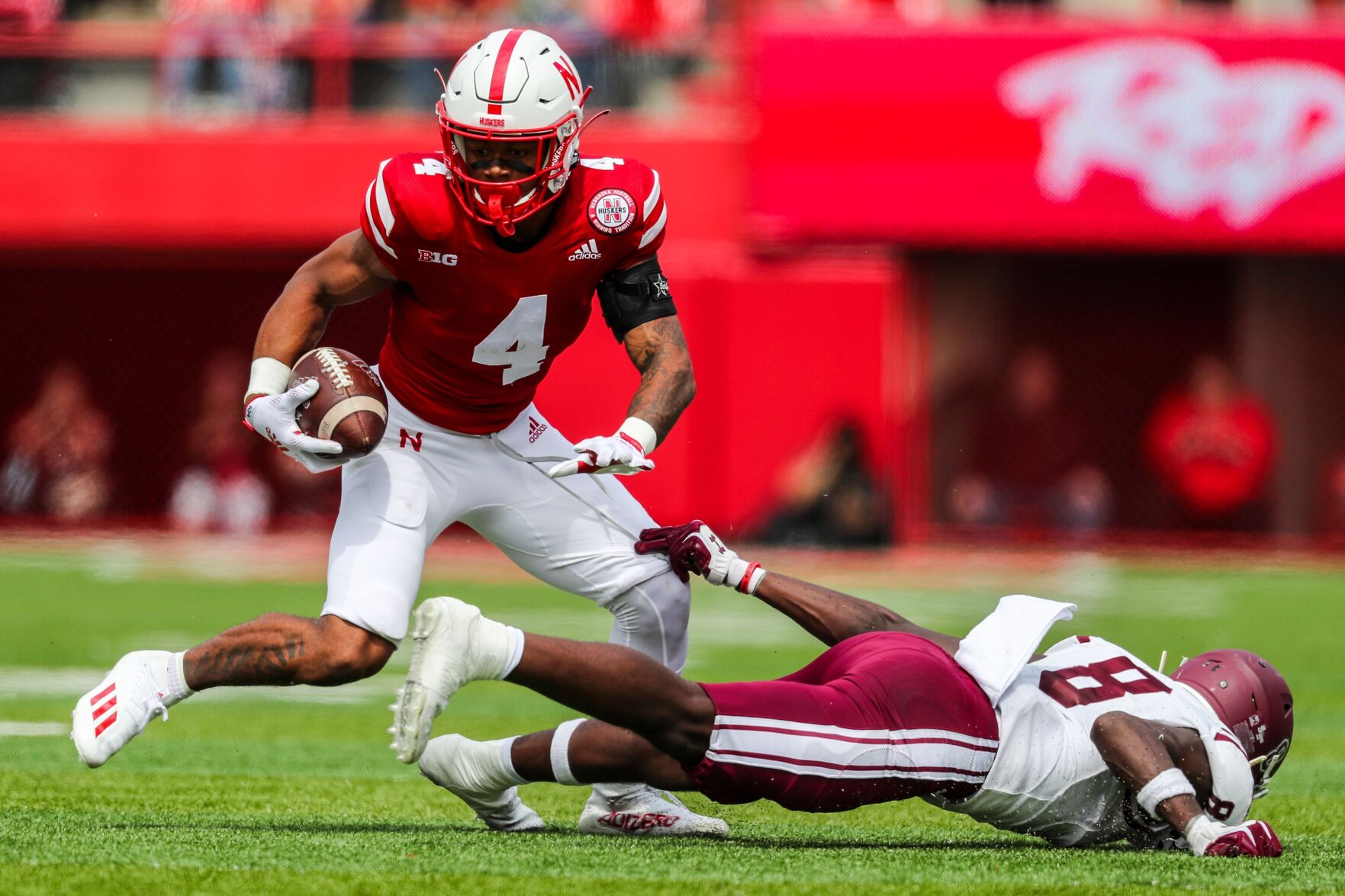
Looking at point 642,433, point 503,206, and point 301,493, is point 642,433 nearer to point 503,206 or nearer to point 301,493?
point 503,206

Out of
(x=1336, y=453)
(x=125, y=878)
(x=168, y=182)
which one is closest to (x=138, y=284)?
(x=168, y=182)

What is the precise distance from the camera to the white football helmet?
185 inches

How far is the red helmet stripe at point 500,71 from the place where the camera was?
4.70m

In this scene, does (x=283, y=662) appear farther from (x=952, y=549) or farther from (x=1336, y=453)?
(x=1336, y=453)

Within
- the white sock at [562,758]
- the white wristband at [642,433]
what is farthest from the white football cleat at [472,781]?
the white wristband at [642,433]

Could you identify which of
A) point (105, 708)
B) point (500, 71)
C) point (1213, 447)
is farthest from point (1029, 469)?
point (105, 708)

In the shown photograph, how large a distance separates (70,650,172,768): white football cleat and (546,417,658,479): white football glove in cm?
101

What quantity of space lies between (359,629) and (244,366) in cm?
1186

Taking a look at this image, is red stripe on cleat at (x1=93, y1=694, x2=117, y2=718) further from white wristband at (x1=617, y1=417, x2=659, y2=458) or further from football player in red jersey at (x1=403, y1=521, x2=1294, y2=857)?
white wristband at (x1=617, y1=417, x2=659, y2=458)

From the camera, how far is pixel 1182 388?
15.6 m

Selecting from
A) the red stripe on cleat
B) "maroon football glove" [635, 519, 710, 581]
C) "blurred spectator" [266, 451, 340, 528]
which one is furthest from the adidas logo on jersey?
"blurred spectator" [266, 451, 340, 528]

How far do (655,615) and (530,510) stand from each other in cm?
41

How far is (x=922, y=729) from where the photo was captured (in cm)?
419

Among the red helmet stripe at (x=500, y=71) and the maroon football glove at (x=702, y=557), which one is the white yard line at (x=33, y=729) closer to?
the maroon football glove at (x=702, y=557)
